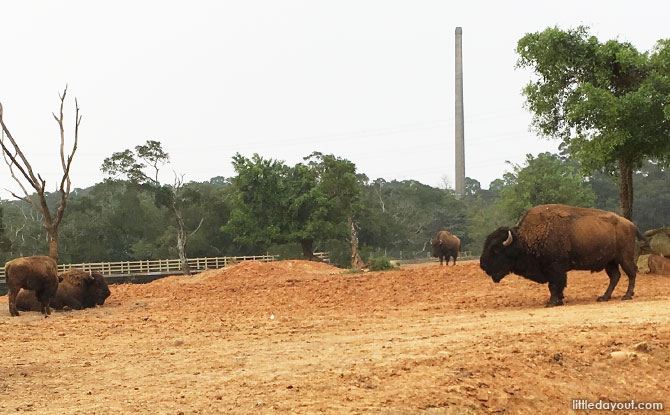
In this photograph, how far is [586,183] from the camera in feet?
270

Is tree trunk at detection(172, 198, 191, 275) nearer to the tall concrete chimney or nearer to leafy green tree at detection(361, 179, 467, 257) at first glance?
leafy green tree at detection(361, 179, 467, 257)

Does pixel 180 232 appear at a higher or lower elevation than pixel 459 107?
lower

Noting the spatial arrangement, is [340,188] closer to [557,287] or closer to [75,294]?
[75,294]

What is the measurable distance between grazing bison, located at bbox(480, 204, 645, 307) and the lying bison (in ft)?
39.3

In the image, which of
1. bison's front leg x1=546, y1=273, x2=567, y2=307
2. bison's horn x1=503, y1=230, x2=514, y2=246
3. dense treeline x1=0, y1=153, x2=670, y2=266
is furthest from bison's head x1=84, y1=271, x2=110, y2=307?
dense treeline x1=0, y1=153, x2=670, y2=266

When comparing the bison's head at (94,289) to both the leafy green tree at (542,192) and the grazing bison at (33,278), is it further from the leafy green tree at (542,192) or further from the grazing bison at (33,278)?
the leafy green tree at (542,192)

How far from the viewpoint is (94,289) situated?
69.4 feet

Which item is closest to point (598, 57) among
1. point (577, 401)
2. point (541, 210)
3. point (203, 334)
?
point (541, 210)

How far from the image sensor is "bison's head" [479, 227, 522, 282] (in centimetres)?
1504

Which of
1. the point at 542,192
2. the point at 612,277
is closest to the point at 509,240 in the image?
the point at 612,277

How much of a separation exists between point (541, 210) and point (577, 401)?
27.5 feet

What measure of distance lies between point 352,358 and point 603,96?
630 inches

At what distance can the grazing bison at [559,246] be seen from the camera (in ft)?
48.5

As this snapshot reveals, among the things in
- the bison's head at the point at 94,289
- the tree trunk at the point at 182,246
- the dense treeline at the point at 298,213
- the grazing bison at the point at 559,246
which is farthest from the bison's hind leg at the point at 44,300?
the tree trunk at the point at 182,246
